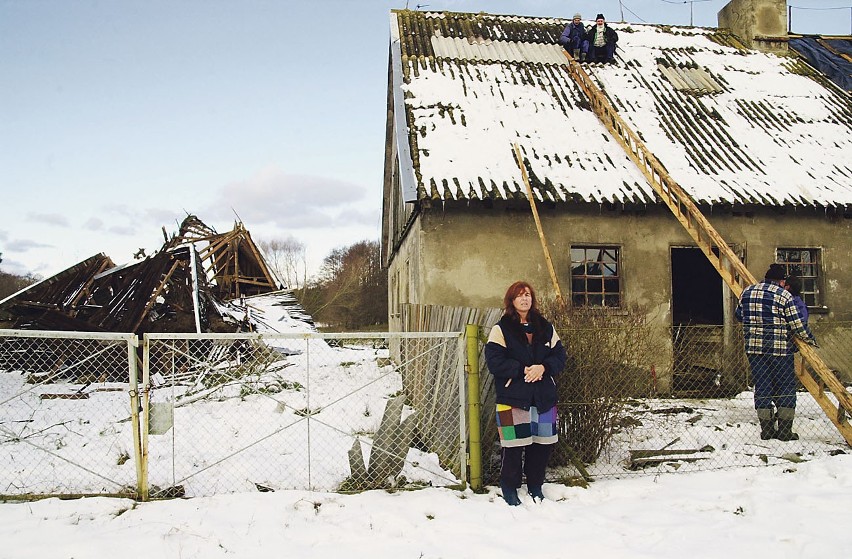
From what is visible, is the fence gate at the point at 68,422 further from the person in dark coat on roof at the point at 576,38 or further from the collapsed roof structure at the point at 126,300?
the person in dark coat on roof at the point at 576,38

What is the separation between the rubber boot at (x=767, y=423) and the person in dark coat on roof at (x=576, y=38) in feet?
32.4

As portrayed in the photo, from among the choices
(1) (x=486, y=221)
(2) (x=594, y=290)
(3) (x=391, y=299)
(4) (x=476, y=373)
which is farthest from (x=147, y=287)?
(4) (x=476, y=373)

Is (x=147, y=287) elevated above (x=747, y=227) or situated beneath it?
situated beneath

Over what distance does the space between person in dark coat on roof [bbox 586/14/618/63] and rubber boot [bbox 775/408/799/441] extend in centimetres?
990

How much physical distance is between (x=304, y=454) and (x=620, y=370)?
356cm

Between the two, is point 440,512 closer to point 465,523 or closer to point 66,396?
point 465,523

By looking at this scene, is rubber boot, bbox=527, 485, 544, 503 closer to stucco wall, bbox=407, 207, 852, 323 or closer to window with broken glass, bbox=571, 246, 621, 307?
stucco wall, bbox=407, 207, 852, 323

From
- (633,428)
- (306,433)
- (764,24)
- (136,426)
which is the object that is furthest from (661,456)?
(764,24)

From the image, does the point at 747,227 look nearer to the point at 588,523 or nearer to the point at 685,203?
the point at 685,203

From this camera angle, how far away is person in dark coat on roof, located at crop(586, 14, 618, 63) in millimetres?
13805

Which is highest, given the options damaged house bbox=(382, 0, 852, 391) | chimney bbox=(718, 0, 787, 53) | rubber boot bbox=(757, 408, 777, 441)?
chimney bbox=(718, 0, 787, 53)

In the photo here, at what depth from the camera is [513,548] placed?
164 inches

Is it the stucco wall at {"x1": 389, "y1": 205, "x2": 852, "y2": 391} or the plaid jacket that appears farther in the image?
the stucco wall at {"x1": 389, "y1": 205, "x2": 852, "y2": 391}

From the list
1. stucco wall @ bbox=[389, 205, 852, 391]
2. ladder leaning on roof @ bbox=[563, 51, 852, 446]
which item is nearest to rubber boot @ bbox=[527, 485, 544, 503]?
ladder leaning on roof @ bbox=[563, 51, 852, 446]
